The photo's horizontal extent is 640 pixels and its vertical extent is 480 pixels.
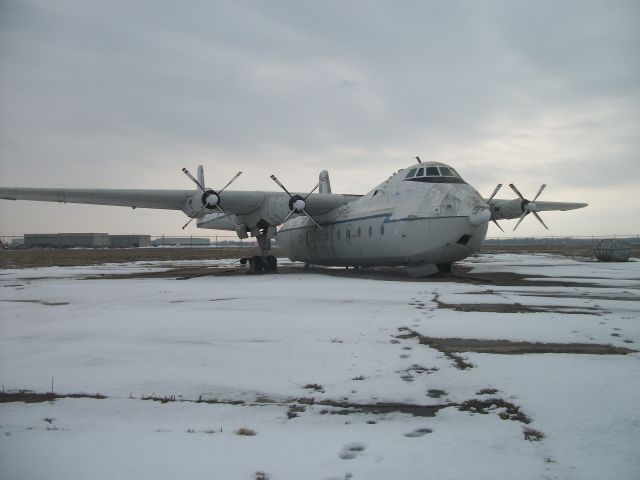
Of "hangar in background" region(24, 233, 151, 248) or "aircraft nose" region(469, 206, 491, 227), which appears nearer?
"aircraft nose" region(469, 206, 491, 227)

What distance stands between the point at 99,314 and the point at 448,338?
6.79 metres

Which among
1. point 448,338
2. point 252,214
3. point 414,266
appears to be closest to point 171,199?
point 252,214

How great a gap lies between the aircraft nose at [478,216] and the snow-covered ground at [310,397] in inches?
352

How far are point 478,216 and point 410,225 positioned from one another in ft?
8.72

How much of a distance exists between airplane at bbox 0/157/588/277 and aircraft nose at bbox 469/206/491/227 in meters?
0.04

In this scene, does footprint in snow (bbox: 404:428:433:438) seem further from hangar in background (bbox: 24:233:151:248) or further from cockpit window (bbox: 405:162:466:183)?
hangar in background (bbox: 24:233:151:248)

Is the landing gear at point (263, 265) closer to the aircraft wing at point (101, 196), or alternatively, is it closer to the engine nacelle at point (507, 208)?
the aircraft wing at point (101, 196)

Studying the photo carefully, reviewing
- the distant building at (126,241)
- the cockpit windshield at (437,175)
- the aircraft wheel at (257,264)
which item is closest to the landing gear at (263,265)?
the aircraft wheel at (257,264)

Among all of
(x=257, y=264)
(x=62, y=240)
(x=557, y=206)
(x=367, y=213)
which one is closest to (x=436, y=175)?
(x=367, y=213)

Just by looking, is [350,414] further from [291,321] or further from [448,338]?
[291,321]

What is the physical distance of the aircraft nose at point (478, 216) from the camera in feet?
56.9

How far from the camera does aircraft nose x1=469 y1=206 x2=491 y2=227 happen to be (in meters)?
17.3

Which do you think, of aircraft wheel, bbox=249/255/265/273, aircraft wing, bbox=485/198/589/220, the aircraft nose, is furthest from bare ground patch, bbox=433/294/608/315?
aircraft wheel, bbox=249/255/265/273

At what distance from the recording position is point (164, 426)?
3752 millimetres
